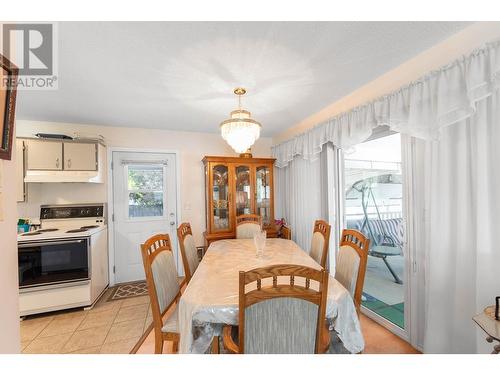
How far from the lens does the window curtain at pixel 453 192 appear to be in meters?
1.15

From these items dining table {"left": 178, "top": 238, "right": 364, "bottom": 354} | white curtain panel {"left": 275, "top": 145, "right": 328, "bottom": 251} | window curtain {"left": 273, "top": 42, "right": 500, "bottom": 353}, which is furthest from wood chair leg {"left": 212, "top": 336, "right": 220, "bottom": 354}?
white curtain panel {"left": 275, "top": 145, "right": 328, "bottom": 251}

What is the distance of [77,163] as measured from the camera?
102 inches

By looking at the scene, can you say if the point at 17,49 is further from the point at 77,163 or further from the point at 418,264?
the point at 418,264

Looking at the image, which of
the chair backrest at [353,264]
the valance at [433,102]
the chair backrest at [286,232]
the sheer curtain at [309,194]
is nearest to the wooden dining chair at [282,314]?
the chair backrest at [353,264]

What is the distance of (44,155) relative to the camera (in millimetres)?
2480

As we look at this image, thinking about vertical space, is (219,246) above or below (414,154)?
below

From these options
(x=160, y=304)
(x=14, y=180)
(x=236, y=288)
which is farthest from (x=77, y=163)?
(x=236, y=288)

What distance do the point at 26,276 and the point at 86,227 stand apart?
26.9 inches

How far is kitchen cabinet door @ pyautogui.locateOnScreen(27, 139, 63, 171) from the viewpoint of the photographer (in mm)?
2434

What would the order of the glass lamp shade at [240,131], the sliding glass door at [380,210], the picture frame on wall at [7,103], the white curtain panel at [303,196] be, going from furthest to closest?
1. the white curtain panel at [303,196]
2. the sliding glass door at [380,210]
3. the glass lamp shade at [240,131]
4. the picture frame on wall at [7,103]

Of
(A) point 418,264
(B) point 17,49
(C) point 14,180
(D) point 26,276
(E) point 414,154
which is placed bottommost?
(D) point 26,276

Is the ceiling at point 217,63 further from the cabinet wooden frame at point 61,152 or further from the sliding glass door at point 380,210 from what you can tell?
the sliding glass door at point 380,210

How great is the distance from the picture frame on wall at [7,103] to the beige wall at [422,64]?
7.50 ft

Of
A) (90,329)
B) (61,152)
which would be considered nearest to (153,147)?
(61,152)
